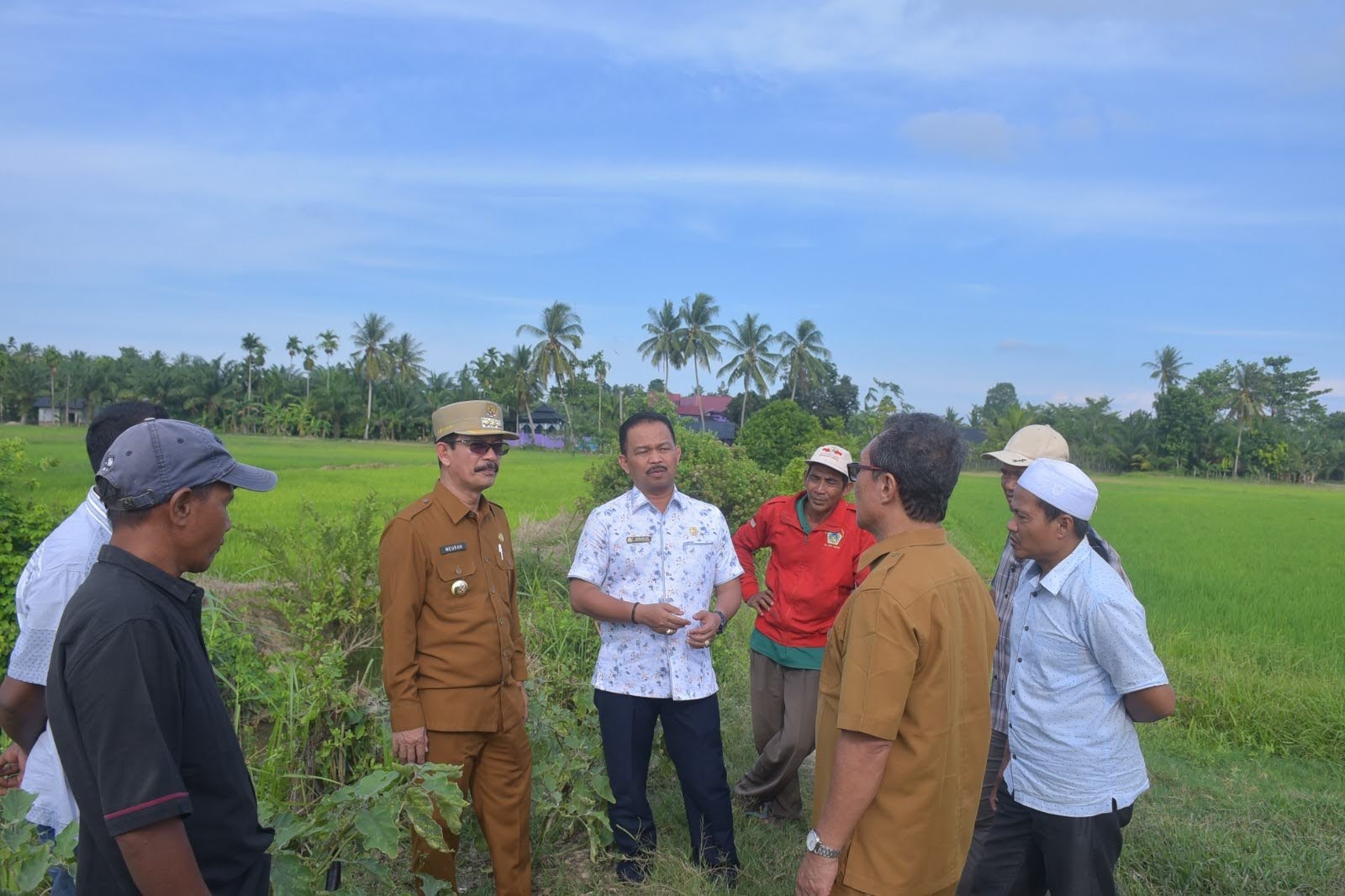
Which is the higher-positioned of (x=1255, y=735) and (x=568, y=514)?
(x=568, y=514)

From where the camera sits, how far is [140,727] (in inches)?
59.4

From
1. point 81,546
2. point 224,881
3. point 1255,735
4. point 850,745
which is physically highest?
point 81,546

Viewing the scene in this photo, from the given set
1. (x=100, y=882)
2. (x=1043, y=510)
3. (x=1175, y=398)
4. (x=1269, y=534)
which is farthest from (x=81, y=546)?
(x=1175, y=398)

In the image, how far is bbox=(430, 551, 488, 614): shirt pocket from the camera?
3.15 m

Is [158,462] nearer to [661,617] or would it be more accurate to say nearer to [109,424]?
[109,424]

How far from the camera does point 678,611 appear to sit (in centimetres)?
335

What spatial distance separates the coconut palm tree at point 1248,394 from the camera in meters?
55.2

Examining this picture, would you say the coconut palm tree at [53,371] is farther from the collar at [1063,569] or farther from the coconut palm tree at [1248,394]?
the coconut palm tree at [1248,394]

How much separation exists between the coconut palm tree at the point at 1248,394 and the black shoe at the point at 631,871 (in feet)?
205

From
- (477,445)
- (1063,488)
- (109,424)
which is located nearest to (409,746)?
(477,445)

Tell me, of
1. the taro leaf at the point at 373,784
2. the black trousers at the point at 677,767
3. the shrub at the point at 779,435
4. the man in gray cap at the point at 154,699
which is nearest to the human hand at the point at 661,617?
the black trousers at the point at 677,767

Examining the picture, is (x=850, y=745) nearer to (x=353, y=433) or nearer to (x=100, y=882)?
(x=100, y=882)

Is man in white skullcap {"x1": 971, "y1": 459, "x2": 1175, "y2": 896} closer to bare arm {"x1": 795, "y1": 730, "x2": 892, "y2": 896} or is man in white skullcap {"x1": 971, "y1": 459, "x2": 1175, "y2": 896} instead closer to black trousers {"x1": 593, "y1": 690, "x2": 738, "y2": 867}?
bare arm {"x1": 795, "y1": 730, "x2": 892, "y2": 896}

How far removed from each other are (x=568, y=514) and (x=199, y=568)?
881 cm
